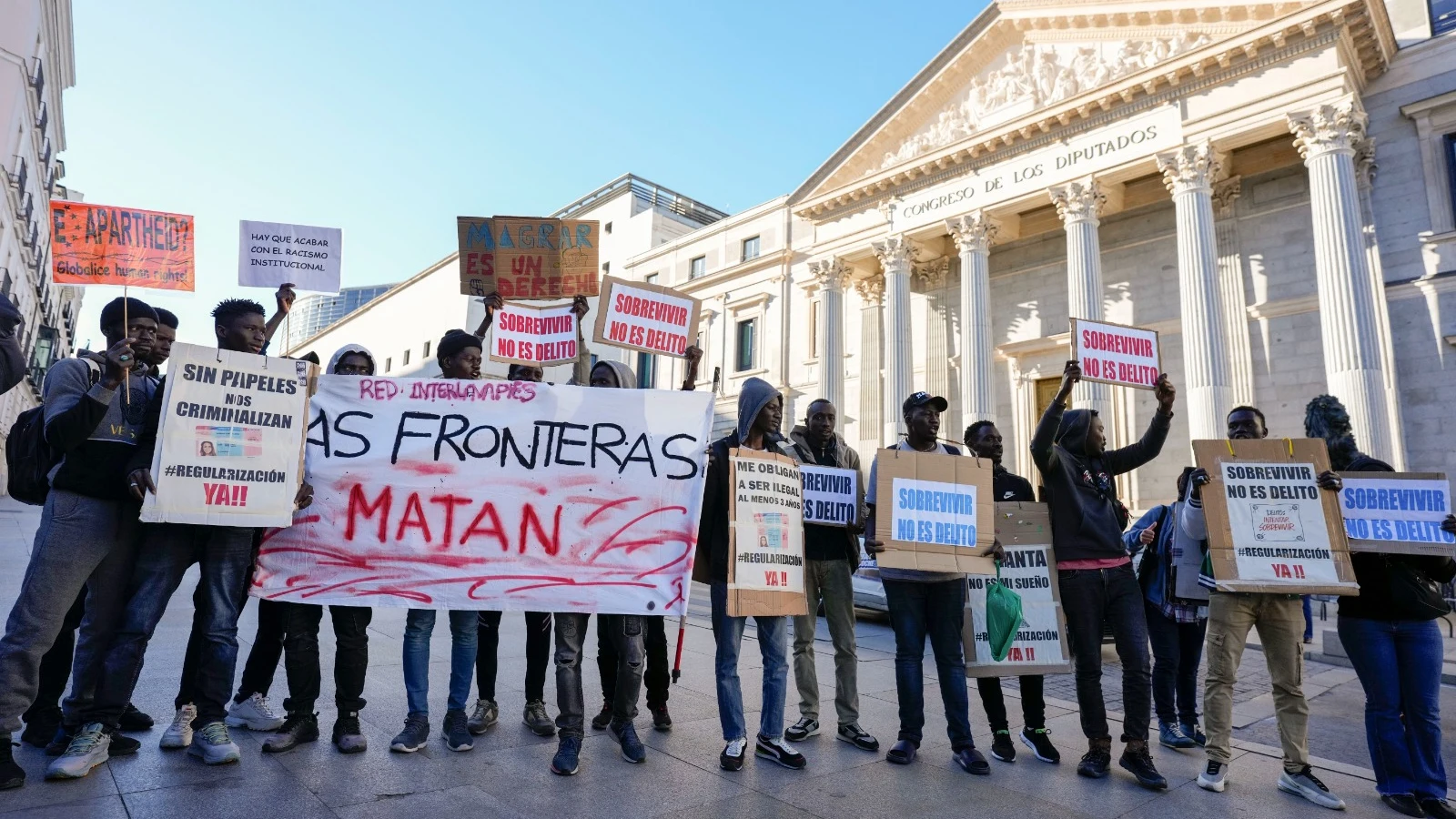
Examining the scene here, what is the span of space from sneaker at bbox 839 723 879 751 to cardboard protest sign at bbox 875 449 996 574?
1053mm

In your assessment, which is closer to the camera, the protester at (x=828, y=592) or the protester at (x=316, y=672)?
the protester at (x=316, y=672)

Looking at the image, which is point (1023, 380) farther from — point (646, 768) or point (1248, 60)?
point (646, 768)

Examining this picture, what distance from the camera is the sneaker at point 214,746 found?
3689mm

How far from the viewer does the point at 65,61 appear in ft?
106

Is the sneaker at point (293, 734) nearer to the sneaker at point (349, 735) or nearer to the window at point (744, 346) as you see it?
the sneaker at point (349, 735)

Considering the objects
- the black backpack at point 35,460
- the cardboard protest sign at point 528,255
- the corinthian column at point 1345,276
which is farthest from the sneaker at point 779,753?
the corinthian column at point 1345,276

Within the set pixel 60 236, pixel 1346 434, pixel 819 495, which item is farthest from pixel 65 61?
pixel 1346 434

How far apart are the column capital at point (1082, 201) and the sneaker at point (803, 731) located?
19.2 meters

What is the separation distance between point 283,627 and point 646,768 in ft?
7.09

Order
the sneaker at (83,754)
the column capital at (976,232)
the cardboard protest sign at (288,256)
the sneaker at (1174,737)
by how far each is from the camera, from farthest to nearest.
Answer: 1. the column capital at (976,232)
2. the cardboard protest sign at (288,256)
3. the sneaker at (1174,737)
4. the sneaker at (83,754)

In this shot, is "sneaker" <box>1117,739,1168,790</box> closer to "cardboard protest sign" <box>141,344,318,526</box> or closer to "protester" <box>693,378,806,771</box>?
"protester" <box>693,378,806,771</box>

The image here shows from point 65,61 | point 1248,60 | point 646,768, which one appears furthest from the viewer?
point 65,61

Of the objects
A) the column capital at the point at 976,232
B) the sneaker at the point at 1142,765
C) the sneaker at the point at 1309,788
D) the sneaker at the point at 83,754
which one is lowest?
the sneaker at the point at 1309,788

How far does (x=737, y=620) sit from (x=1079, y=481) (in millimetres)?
2183
